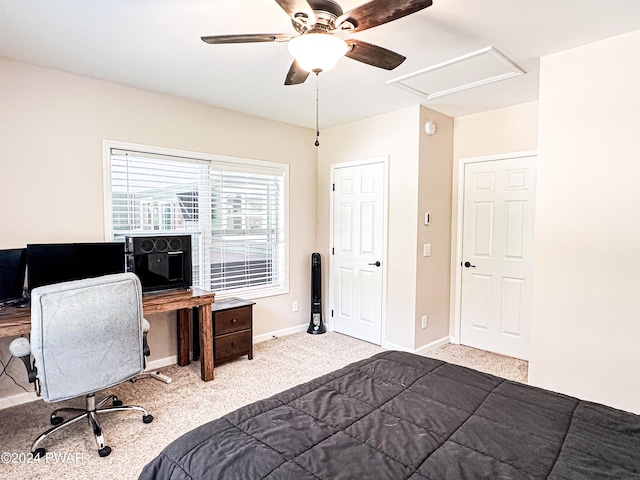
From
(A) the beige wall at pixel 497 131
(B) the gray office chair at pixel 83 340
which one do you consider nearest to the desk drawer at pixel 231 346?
(B) the gray office chair at pixel 83 340

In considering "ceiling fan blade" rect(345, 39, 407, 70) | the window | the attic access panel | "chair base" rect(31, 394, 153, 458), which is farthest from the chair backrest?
the attic access panel

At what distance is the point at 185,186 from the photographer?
3.63 metres

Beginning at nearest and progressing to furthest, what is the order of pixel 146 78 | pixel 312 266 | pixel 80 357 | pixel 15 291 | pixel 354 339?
pixel 80 357 → pixel 15 291 → pixel 146 78 → pixel 354 339 → pixel 312 266

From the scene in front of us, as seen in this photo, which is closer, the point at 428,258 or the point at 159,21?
the point at 159,21

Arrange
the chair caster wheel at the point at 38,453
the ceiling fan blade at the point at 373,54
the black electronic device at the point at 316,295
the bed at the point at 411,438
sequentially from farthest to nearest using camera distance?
the black electronic device at the point at 316,295 < the chair caster wheel at the point at 38,453 < the ceiling fan blade at the point at 373,54 < the bed at the point at 411,438

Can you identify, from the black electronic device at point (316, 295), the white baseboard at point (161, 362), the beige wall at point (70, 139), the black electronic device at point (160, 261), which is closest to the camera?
the beige wall at point (70, 139)

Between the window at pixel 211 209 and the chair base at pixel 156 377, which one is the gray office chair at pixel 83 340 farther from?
the window at pixel 211 209

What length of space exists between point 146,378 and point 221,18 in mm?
2873

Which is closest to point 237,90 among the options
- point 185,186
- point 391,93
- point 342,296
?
point 185,186

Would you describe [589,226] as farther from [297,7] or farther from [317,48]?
[297,7]

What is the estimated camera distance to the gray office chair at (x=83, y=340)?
2.00 metres

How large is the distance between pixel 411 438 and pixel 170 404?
2.14 meters

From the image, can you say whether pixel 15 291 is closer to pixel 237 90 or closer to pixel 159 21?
pixel 159 21

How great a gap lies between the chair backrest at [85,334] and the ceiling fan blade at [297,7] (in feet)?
5.77
